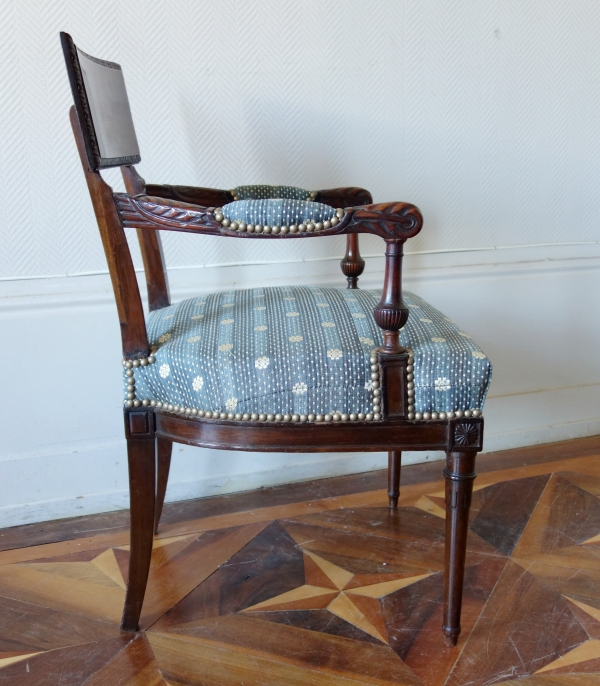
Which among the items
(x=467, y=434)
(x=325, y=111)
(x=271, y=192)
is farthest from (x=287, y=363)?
(x=325, y=111)

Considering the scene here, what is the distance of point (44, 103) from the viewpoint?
1230 mm

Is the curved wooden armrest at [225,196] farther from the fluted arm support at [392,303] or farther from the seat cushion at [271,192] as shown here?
the fluted arm support at [392,303]

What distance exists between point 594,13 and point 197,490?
1350 millimetres

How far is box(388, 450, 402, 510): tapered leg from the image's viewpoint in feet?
4.43

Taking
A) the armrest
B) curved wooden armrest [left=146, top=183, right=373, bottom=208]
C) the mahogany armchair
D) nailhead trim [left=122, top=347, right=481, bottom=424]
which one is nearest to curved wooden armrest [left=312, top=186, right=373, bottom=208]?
curved wooden armrest [left=146, top=183, right=373, bottom=208]

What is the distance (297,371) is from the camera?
0.87 m

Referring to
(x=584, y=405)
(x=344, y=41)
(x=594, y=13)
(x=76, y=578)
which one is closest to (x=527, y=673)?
(x=76, y=578)

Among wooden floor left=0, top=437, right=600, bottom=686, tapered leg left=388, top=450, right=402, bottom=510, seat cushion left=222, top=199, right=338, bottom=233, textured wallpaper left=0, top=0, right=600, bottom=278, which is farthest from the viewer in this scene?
tapered leg left=388, top=450, right=402, bottom=510

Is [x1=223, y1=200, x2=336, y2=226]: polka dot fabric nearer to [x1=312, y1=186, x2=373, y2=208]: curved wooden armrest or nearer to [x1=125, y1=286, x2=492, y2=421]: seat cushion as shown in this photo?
[x1=125, y1=286, x2=492, y2=421]: seat cushion

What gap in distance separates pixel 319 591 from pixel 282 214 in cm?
64

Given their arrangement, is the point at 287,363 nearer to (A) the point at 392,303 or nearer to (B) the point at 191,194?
(A) the point at 392,303

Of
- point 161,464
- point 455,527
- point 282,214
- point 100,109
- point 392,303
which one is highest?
point 100,109

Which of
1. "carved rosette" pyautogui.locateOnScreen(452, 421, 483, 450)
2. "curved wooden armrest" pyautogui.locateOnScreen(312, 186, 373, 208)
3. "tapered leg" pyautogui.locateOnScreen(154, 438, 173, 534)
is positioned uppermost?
"curved wooden armrest" pyautogui.locateOnScreen(312, 186, 373, 208)

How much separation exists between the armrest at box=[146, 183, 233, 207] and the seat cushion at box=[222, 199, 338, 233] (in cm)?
32
